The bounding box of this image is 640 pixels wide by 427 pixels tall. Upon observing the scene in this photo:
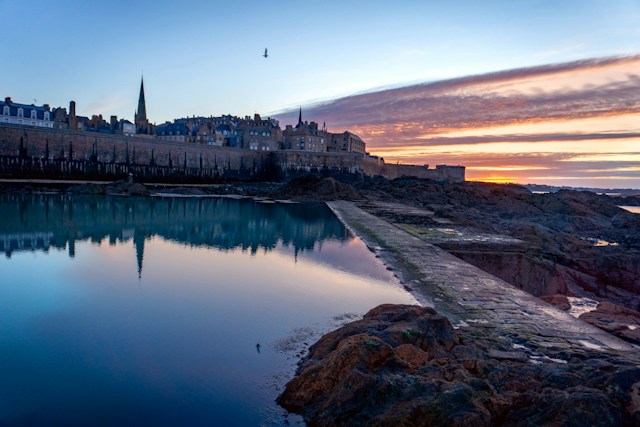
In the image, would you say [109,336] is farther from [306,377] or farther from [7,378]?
[306,377]

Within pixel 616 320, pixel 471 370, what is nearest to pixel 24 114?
pixel 616 320

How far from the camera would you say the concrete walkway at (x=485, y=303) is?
6309 mm

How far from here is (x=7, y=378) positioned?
5.39 meters

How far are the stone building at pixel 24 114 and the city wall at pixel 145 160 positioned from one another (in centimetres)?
1753

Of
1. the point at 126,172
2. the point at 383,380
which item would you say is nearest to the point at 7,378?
the point at 383,380

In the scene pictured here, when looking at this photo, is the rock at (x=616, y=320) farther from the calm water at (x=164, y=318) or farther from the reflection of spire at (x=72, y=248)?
the reflection of spire at (x=72, y=248)

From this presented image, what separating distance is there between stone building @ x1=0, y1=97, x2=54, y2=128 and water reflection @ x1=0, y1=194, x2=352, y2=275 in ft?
112

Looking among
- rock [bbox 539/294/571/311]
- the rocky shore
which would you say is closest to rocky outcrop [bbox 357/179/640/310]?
the rocky shore

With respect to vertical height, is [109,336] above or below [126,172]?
below

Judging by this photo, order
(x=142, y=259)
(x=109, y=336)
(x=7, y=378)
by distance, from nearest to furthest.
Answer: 1. (x=7, y=378)
2. (x=109, y=336)
3. (x=142, y=259)

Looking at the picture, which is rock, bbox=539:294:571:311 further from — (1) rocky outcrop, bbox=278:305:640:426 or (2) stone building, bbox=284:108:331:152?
(2) stone building, bbox=284:108:331:152

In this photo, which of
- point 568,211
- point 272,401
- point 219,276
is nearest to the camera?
point 272,401

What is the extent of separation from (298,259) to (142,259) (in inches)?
187

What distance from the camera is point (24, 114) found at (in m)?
61.0
